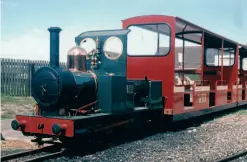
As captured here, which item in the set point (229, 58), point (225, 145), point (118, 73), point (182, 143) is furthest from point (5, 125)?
point (229, 58)

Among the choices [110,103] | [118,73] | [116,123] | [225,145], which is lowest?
[225,145]

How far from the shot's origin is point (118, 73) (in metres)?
7.05

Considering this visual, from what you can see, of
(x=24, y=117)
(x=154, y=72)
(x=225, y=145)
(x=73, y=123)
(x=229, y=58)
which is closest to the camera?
(x=73, y=123)

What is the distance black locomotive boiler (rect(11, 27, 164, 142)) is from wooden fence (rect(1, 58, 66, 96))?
28.3 ft

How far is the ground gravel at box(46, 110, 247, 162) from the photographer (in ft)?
19.6

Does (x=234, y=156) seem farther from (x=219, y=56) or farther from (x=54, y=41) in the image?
(x=219, y=56)

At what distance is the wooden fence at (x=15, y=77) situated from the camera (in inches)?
596

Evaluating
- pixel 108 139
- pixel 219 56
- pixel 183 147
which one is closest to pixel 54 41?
pixel 108 139

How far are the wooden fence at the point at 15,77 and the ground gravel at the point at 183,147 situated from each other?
358 inches

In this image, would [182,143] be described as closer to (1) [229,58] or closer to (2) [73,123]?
(2) [73,123]

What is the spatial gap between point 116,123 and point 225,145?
2.41 m

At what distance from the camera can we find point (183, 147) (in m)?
6.91

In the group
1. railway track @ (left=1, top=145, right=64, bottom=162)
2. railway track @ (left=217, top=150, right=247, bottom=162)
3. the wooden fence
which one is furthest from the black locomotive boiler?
the wooden fence

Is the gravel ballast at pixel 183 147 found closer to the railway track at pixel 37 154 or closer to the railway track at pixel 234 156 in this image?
the railway track at pixel 234 156
